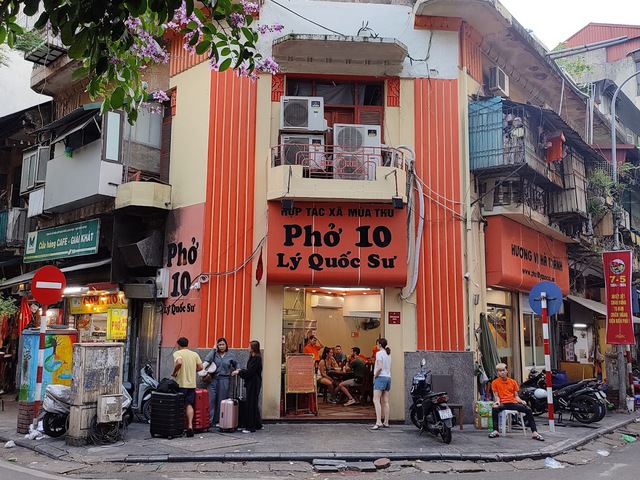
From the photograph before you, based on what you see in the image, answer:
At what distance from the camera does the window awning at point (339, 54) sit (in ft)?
42.7

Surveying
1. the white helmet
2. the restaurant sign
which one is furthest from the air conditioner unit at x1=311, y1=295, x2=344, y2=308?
the white helmet

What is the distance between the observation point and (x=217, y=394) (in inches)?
478

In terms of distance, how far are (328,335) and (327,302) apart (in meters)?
1.39

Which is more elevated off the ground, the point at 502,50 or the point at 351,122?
the point at 502,50

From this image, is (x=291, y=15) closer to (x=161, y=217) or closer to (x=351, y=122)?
(x=351, y=122)

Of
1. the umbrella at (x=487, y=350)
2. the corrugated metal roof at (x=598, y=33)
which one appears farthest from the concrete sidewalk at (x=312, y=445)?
the corrugated metal roof at (x=598, y=33)

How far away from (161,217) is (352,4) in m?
6.69

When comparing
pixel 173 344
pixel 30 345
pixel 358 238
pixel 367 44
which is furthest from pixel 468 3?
pixel 30 345

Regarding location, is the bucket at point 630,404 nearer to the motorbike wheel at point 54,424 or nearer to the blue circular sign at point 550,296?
the blue circular sign at point 550,296

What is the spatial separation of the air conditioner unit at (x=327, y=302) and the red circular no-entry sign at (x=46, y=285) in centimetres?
732

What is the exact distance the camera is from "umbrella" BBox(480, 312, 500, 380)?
13.3 metres

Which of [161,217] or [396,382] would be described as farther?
[161,217]

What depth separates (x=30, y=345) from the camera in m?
11.7

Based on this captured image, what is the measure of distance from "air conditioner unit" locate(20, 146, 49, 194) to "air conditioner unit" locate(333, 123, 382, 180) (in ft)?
29.5
